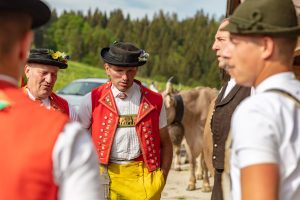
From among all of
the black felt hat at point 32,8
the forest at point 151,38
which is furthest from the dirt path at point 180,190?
the forest at point 151,38

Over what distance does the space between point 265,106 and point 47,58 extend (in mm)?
2872

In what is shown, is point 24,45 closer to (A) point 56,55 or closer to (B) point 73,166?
(B) point 73,166

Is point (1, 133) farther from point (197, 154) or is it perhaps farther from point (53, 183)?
point (197, 154)

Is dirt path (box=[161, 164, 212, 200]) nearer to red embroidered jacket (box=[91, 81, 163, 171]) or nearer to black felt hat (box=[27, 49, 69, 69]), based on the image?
red embroidered jacket (box=[91, 81, 163, 171])

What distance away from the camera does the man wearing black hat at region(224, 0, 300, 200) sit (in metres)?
1.78

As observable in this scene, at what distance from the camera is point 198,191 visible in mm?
9727

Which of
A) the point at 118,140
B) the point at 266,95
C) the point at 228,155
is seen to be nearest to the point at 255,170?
the point at 266,95

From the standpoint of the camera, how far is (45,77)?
435 centimetres

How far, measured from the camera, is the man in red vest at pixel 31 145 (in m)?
1.44

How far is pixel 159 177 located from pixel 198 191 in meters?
5.49

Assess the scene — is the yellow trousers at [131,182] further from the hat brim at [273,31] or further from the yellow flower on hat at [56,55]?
the hat brim at [273,31]

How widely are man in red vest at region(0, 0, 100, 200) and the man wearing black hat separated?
0.55m

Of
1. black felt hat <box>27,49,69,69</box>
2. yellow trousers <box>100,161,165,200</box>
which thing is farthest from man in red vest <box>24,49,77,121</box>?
yellow trousers <box>100,161,165,200</box>

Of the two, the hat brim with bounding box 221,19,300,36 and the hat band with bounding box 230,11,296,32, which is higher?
the hat band with bounding box 230,11,296,32
